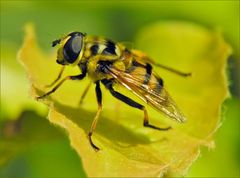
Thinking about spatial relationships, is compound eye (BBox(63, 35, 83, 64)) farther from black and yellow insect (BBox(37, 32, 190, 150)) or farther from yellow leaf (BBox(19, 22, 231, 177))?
yellow leaf (BBox(19, 22, 231, 177))

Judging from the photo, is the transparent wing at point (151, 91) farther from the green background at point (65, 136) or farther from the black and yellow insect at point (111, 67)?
the green background at point (65, 136)

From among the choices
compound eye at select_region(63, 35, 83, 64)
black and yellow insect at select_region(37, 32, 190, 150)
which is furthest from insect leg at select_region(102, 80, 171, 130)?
compound eye at select_region(63, 35, 83, 64)

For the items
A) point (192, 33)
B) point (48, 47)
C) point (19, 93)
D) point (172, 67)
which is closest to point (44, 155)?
point (19, 93)

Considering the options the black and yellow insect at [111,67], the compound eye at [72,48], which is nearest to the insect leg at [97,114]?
the black and yellow insect at [111,67]

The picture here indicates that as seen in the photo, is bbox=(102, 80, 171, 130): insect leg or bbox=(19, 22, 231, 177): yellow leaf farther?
bbox=(102, 80, 171, 130): insect leg

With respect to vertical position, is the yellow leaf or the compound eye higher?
the compound eye

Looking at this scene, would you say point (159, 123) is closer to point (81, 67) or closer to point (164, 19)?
point (81, 67)

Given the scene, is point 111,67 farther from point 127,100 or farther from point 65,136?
point 65,136
